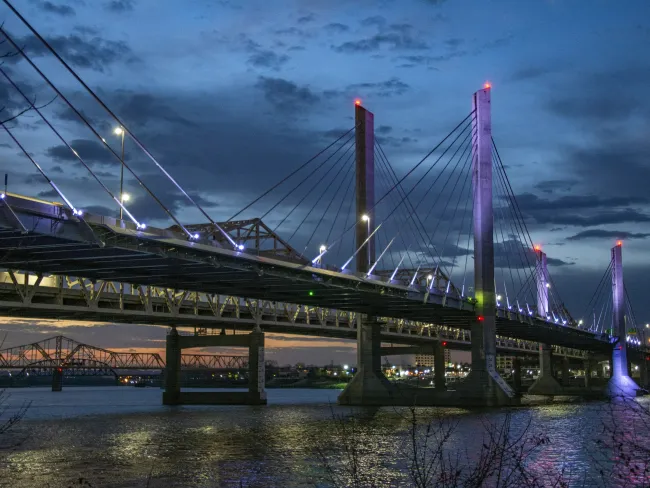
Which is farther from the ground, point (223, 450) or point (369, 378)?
point (369, 378)

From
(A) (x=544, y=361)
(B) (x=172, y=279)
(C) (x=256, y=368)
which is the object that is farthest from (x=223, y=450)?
(A) (x=544, y=361)

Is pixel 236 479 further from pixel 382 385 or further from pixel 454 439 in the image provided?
pixel 382 385

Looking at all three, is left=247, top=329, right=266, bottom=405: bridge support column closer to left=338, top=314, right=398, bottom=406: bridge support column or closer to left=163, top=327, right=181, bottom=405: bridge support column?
left=163, top=327, right=181, bottom=405: bridge support column

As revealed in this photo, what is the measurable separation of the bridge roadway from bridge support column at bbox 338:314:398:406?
197 cm

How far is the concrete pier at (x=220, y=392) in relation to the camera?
9056 centimetres

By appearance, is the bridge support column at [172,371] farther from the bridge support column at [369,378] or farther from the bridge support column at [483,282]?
the bridge support column at [483,282]

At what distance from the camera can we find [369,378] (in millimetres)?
77750

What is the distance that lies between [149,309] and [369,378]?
24.0m

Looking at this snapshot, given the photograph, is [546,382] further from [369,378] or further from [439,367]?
[369,378]

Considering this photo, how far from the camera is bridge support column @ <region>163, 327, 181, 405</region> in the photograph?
9406 centimetres

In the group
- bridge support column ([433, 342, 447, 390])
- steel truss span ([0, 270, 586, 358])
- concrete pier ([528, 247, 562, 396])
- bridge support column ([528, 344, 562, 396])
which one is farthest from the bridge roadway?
bridge support column ([528, 344, 562, 396])

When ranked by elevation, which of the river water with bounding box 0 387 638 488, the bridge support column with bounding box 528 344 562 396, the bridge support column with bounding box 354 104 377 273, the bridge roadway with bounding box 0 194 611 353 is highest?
the bridge support column with bounding box 354 104 377 273

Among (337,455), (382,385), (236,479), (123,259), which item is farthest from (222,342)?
(236,479)

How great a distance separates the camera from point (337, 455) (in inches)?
1305
